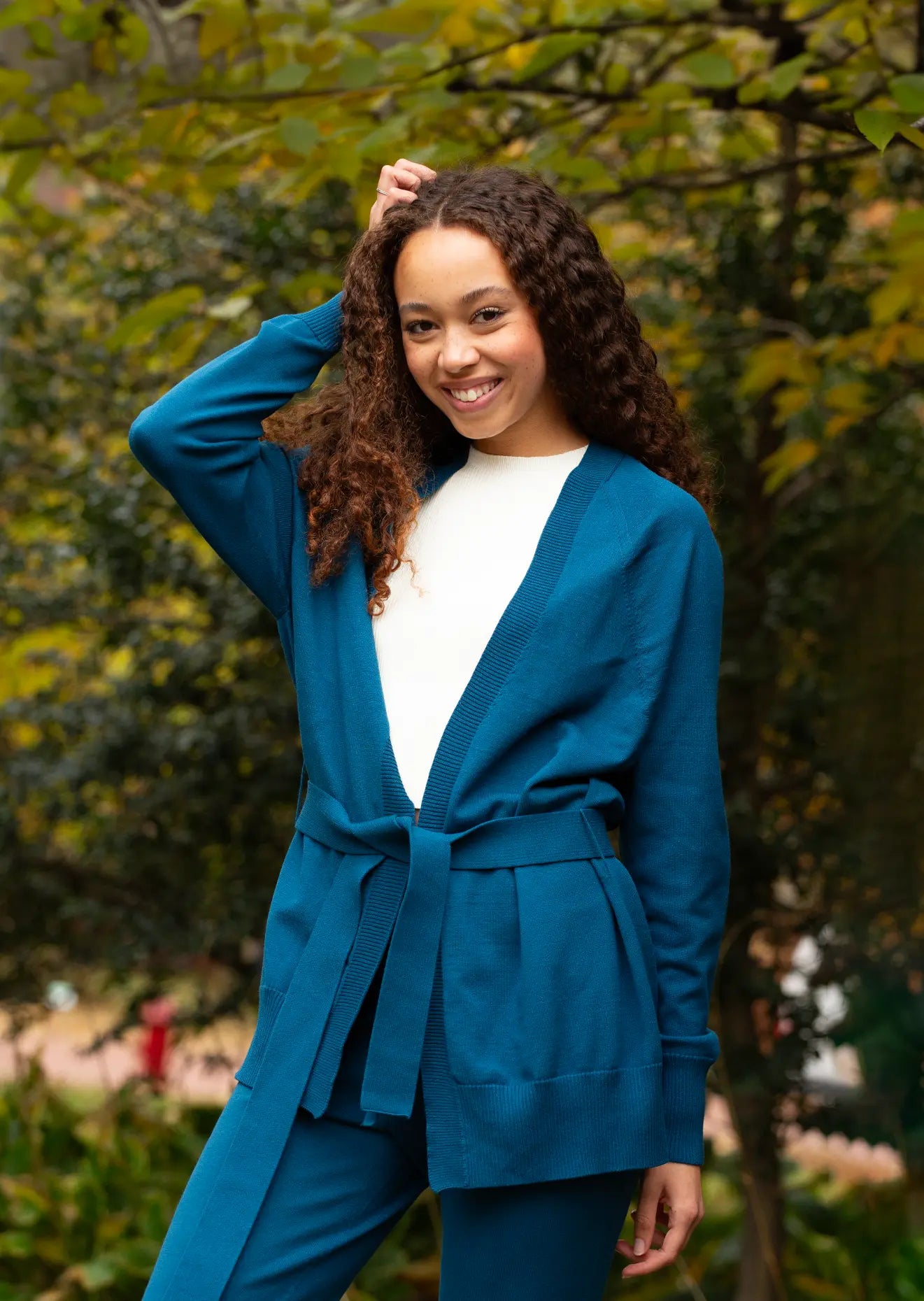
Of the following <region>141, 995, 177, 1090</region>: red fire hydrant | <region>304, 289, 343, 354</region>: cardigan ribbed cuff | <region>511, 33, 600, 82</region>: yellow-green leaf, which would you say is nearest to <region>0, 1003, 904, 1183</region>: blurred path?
<region>141, 995, 177, 1090</region>: red fire hydrant

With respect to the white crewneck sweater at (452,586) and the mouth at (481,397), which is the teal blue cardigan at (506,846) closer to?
the white crewneck sweater at (452,586)

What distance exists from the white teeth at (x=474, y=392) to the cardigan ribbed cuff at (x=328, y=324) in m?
0.20

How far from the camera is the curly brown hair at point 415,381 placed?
1.70m

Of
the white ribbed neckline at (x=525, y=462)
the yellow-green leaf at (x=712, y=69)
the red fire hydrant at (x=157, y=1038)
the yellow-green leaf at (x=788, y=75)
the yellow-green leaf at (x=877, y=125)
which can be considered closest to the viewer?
the white ribbed neckline at (x=525, y=462)

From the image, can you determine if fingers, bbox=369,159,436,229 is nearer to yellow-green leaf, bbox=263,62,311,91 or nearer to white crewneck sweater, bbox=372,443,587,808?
white crewneck sweater, bbox=372,443,587,808

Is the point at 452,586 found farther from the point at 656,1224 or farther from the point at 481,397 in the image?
the point at 656,1224

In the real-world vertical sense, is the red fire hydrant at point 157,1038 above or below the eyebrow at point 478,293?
below

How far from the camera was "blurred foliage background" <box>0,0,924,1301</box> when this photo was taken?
278 cm

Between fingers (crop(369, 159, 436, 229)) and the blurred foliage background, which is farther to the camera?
the blurred foliage background

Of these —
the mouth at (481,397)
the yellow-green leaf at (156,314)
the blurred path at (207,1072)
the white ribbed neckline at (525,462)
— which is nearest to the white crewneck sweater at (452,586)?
the white ribbed neckline at (525,462)

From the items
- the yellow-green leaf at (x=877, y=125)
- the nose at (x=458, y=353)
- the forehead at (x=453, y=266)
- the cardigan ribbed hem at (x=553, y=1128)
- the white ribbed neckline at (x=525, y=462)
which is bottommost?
the cardigan ribbed hem at (x=553, y=1128)

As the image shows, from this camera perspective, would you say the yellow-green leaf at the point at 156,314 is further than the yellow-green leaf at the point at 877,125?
Yes

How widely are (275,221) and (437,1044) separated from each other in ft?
7.85

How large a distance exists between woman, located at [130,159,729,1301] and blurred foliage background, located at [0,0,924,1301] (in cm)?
99
